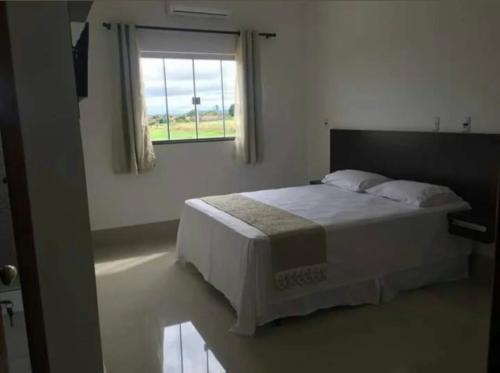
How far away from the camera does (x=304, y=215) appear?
10.1 ft

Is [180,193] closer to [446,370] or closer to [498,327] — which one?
[446,370]

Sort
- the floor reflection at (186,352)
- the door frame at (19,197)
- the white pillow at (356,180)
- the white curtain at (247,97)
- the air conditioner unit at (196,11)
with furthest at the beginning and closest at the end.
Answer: the white curtain at (247,97) < the air conditioner unit at (196,11) < the white pillow at (356,180) < the floor reflection at (186,352) < the door frame at (19,197)

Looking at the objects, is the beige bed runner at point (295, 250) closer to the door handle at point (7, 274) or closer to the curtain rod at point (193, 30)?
the door handle at point (7, 274)

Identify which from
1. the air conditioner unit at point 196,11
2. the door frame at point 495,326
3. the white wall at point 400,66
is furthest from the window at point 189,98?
the door frame at point 495,326

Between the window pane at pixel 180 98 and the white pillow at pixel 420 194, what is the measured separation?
241 cm

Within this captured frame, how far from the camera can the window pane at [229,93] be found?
501 centimetres

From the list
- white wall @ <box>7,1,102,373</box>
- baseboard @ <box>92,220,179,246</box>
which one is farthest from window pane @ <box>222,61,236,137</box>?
white wall @ <box>7,1,102,373</box>

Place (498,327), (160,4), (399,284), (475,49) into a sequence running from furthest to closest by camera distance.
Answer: (160,4) → (475,49) → (399,284) → (498,327)

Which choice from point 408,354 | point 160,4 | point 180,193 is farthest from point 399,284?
point 160,4

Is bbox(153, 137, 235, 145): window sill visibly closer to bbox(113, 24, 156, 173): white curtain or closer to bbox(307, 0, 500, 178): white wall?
bbox(113, 24, 156, 173): white curtain

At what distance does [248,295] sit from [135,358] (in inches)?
28.6

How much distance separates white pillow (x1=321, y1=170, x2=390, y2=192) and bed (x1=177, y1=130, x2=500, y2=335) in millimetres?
111

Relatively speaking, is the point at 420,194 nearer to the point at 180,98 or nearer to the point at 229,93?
the point at 229,93

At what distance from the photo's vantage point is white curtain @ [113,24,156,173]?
4297 millimetres
